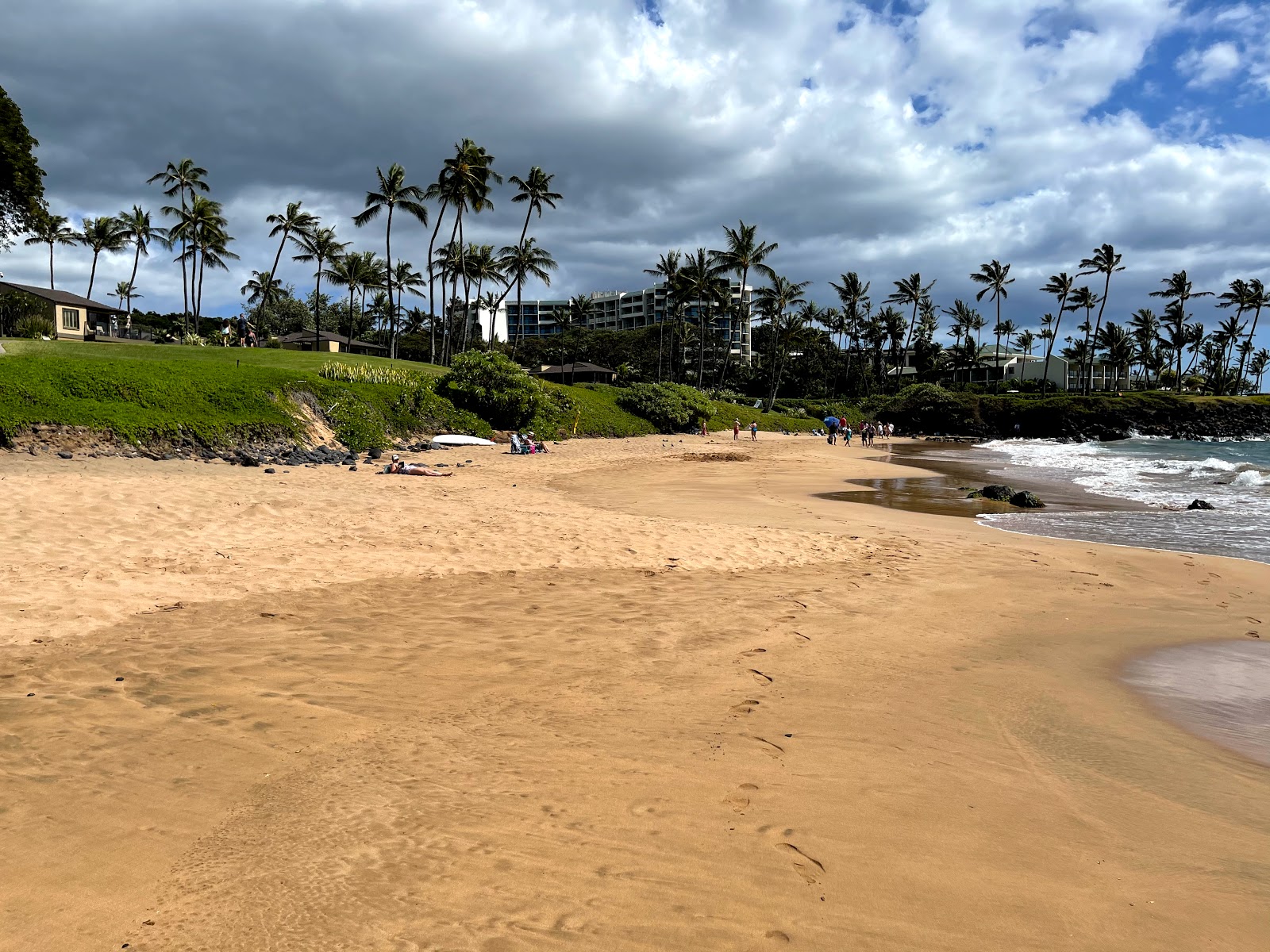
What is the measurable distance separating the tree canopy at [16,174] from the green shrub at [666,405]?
27.5 meters

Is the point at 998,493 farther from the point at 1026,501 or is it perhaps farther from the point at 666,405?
the point at 666,405

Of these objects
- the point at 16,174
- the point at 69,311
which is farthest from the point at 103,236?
the point at 16,174

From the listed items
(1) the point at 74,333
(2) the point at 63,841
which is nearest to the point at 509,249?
(1) the point at 74,333

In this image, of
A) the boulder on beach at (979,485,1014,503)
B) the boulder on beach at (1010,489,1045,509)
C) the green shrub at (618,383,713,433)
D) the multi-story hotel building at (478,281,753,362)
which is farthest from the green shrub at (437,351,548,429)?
the multi-story hotel building at (478,281,753,362)

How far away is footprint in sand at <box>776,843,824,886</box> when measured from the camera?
2.80m

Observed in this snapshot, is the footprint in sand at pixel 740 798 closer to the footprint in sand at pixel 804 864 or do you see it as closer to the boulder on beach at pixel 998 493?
the footprint in sand at pixel 804 864

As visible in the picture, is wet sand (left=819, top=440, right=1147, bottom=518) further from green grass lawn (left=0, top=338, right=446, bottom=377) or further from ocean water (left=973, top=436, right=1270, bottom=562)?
green grass lawn (left=0, top=338, right=446, bottom=377)

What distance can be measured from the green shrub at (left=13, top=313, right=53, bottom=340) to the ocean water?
175 ft

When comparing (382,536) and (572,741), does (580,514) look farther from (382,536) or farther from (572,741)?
(572,741)

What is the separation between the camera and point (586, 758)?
3738 millimetres

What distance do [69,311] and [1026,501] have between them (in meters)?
63.8

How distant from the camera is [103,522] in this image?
8.36m

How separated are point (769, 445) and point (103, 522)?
33.6 m

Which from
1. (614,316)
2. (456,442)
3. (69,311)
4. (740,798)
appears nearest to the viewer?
(740,798)
